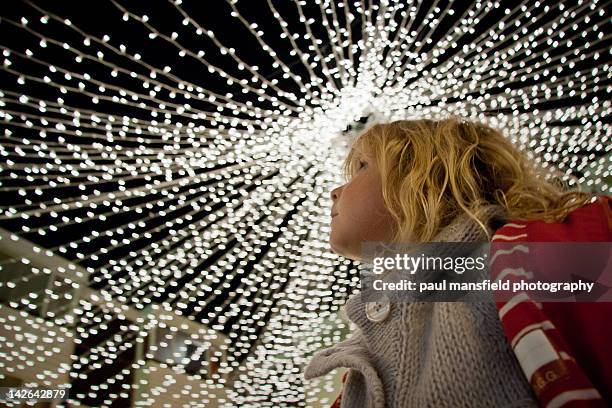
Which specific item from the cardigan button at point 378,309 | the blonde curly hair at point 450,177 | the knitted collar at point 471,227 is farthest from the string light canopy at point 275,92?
the cardigan button at point 378,309

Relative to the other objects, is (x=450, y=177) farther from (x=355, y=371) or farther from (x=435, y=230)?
(x=355, y=371)

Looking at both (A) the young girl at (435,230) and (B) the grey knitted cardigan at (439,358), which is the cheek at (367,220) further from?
(B) the grey knitted cardigan at (439,358)

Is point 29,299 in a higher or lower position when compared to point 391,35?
lower

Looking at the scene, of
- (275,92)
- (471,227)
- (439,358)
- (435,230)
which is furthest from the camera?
(275,92)

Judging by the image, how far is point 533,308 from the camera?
667 mm

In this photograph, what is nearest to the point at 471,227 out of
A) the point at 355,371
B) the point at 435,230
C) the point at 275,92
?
the point at 435,230

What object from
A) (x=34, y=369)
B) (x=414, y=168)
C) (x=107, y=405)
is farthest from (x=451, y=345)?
(x=107, y=405)

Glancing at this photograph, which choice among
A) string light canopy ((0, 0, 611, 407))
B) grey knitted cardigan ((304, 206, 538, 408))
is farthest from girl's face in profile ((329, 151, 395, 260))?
string light canopy ((0, 0, 611, 407))

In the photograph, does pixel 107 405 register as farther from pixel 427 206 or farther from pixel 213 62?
pixel 427 206

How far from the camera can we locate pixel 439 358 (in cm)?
74

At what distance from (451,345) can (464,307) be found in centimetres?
7

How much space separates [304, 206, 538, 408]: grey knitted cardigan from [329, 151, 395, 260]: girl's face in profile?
20cm

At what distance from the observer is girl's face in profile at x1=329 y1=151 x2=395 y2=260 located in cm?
114

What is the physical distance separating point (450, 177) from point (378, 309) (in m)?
0.34
